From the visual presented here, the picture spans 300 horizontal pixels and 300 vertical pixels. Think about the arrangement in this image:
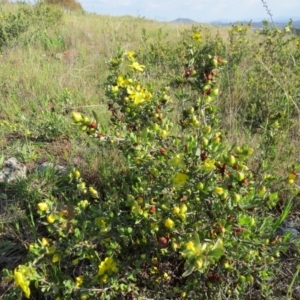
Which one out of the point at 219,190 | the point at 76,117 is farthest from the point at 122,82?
the point at 219,190

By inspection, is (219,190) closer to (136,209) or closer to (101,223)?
(136,209)

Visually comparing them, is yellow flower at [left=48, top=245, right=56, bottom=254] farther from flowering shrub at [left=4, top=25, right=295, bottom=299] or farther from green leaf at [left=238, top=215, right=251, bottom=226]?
green leaf at [left=238, top=215, right=251, bottom=226]

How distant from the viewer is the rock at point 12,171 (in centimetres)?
227

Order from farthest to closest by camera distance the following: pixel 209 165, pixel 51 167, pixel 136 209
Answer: pixel 51 167 → pixel 136 209 → pixel 209 165

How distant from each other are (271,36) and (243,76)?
55 cm

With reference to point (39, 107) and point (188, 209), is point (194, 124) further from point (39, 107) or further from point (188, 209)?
point (39, 107)

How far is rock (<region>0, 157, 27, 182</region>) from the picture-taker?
89.4 inches

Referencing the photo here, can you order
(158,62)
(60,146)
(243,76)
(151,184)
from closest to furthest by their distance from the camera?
(151,184) < (60,146) < (243,76) < (158,62)

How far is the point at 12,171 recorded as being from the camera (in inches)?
91.6

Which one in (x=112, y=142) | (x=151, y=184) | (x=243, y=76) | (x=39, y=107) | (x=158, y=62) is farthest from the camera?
(x=158, y=62)

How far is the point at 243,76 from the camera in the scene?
3.71 m

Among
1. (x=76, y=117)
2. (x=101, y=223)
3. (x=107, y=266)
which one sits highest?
(x=76, y=117)

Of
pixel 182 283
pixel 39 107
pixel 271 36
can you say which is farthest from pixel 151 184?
pixel 271 36

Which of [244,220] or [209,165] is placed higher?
[209,165]
